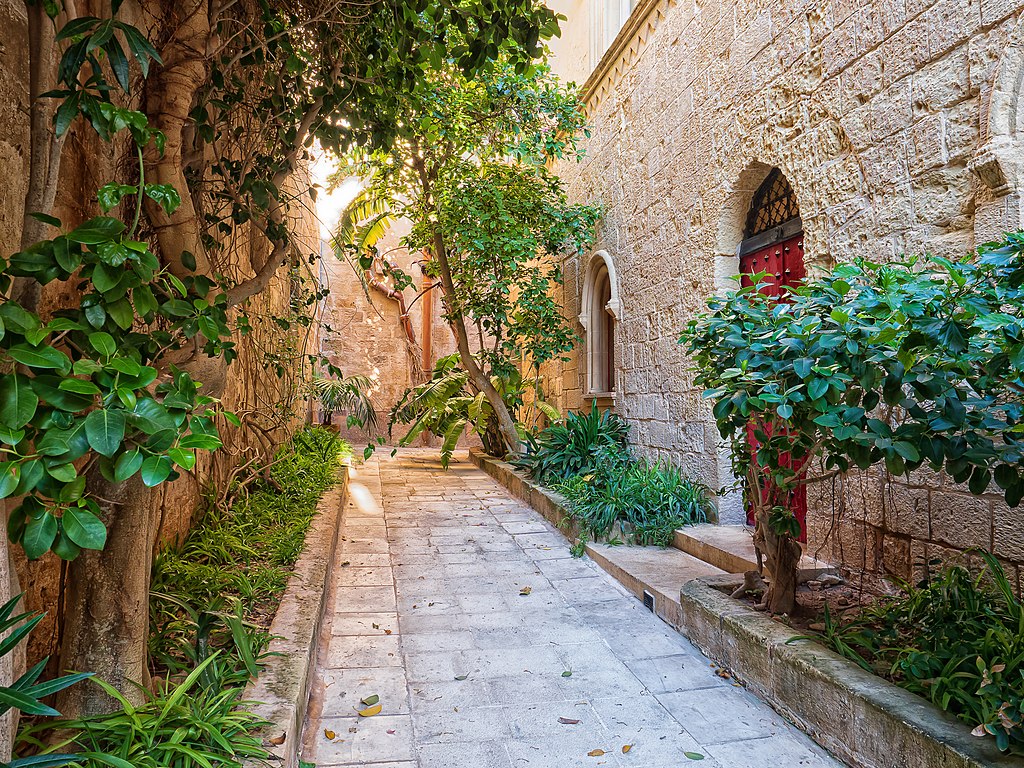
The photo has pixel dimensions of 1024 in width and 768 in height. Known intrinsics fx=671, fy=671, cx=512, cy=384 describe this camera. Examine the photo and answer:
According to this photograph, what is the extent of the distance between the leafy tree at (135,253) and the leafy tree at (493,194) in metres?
3.67

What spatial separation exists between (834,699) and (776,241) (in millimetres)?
3486

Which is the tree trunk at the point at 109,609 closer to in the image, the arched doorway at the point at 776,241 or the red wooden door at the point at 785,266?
the red wooden door at the point at 785,266

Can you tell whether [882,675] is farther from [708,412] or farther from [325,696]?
[708,412]

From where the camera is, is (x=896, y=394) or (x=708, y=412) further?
(x=708, y=412)

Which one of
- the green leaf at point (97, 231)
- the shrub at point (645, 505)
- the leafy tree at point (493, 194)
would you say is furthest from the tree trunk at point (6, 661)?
the leafy tree at point (493, 194)

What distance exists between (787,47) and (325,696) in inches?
186

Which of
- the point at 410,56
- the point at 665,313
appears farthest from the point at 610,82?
the point at 410,56

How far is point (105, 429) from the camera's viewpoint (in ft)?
4.23

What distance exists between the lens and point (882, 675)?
249 cm

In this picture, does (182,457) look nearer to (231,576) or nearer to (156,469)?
(156,469)

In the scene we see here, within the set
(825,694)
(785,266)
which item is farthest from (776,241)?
(825,694)

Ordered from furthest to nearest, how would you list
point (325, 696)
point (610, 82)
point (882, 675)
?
point (610, 82), point (325, 696), point (882, 675)

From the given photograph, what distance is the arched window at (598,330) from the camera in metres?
8.26

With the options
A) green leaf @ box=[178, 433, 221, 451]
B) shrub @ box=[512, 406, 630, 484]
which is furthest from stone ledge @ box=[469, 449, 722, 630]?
green leaf @ box=[178, 433, 221, 451]
